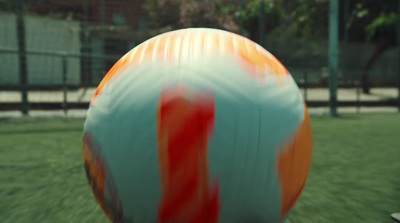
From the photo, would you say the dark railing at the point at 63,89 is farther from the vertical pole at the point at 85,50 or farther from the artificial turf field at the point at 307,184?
the artificial turf field at the point at 307,184

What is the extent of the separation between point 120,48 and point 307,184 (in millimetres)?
17247

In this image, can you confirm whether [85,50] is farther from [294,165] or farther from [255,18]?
[294,165]

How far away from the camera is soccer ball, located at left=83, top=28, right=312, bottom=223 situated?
5.96 feet

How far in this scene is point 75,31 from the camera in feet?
59.3

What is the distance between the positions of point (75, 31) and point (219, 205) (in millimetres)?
17558

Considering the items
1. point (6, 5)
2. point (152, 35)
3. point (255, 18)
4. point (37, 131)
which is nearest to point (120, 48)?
point (152, 35)

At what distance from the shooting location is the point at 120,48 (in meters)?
19.9

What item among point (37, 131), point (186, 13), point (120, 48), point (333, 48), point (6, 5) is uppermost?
point (186, 13)

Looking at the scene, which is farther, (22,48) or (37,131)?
A: (22,48)

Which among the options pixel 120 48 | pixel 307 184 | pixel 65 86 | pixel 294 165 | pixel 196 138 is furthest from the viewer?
pixel 120 48

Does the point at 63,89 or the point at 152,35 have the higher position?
the point at 152,35

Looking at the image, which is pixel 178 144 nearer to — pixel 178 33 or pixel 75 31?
pixel 178 33

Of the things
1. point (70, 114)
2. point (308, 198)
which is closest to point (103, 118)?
point (308, 198)

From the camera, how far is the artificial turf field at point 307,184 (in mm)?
2781
